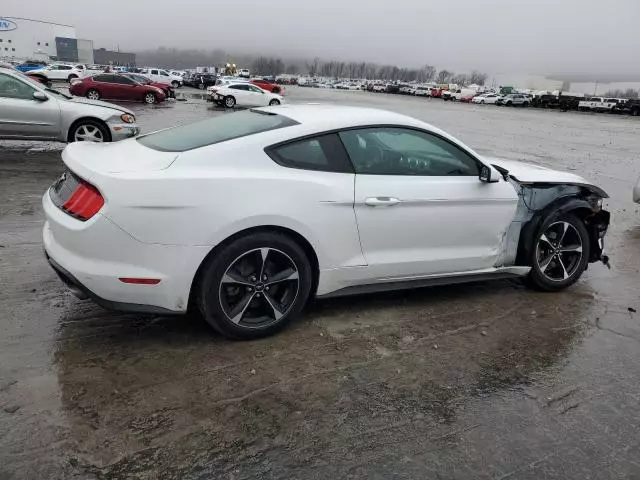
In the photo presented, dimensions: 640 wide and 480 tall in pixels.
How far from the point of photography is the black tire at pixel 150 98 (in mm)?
27391

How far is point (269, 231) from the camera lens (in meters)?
3.42

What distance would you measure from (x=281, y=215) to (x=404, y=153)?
4.00ft

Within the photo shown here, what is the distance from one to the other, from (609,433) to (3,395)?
10.7 feet

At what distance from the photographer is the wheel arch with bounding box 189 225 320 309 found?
3.29 meters

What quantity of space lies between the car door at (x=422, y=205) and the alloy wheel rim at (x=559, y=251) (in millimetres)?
543

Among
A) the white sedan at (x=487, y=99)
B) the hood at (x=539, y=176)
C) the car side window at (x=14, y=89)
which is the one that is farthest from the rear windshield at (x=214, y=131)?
the white sedan at (x=487, y=99)

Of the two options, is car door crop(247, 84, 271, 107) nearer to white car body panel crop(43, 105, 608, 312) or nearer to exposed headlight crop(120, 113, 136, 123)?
exposed headlight crop(120, 113, 136, 123)

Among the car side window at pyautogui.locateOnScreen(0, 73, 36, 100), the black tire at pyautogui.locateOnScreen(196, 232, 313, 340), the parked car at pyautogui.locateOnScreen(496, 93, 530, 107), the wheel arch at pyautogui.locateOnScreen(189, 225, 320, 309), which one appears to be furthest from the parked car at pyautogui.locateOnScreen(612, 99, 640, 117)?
the black tire at pyautogui.locateOnScreen(196, 232, 313, 340)

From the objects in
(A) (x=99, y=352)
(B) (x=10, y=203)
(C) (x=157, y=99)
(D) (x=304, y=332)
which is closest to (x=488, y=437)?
(D) (x=304, y=332)

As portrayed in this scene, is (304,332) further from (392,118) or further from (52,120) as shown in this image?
(52,120)

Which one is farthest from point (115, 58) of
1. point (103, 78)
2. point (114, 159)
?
point (114, 159)

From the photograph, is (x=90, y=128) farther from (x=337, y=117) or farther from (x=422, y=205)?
(x=422, y=205)

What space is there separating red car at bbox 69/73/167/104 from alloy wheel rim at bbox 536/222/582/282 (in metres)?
26.1

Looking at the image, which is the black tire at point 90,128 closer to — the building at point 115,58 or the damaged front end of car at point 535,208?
the damaged front end of car at point 535,208
